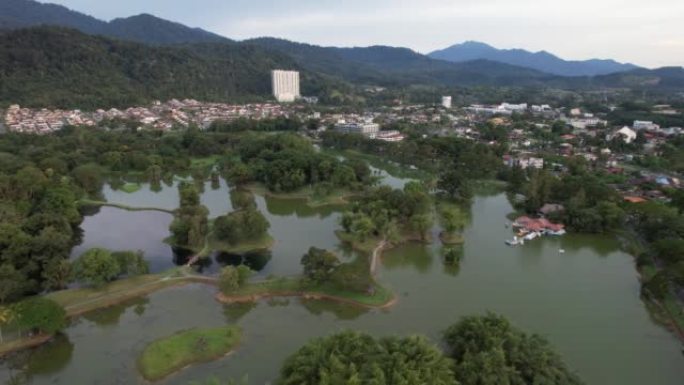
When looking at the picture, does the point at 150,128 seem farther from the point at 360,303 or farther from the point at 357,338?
the point at 357,338

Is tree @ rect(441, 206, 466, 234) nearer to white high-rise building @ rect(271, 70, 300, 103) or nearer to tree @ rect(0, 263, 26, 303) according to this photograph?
tree @ rect(0, 263, 26, 303)

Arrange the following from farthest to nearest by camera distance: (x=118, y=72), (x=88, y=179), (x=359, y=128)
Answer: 1. (x=118, y=72)
2. (x=359, y=128)
3. (x=88, y=179)

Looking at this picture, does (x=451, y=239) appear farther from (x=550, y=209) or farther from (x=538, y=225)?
(x=550, y=209)

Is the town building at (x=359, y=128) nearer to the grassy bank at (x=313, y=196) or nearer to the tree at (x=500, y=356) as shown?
the grassy bank at (x=313, y=196)

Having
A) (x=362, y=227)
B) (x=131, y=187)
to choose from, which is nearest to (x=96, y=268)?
(x=362, y=227)

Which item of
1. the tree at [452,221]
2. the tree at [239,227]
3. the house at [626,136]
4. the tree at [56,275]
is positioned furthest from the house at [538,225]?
the house at [626,136]

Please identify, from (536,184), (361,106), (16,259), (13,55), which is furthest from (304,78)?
(16,259)
